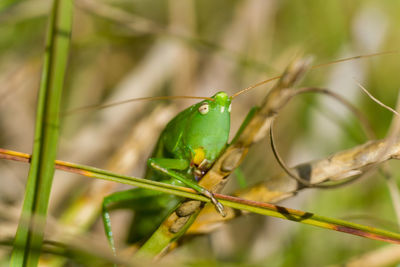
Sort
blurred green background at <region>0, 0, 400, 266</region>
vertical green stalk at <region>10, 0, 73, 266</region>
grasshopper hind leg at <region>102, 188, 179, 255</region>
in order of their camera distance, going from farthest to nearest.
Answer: blurred green background at <region>0, 0, 400, 266</region> → grasshopper hind leg at <region>102, 188, 179, 255</region> → vertical green stalk at <region>10, 0, 73, 266</region>

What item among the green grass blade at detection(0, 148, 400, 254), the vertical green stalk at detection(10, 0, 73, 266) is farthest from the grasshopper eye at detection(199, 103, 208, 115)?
the vertical green stalk at detection(10, 0, 73, 266)

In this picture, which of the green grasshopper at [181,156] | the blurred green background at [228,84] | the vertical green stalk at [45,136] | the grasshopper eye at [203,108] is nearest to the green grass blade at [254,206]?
the vertical green stalk at [45,136]

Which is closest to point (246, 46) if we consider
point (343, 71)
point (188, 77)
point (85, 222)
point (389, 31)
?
point (188, 77)

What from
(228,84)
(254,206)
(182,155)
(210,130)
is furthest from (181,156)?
(228,84)

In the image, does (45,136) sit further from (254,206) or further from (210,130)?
(210,130)

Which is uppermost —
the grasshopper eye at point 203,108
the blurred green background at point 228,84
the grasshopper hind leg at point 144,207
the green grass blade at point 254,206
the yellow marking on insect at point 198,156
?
the blurred green background at point 228,84

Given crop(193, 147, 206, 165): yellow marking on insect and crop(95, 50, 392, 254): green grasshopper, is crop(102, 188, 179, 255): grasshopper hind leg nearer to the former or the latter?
crop(95, 50, 392, 254): green grasshopper

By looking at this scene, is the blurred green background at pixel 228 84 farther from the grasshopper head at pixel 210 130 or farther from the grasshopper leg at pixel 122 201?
the grasshopper head at pixel 210 130
